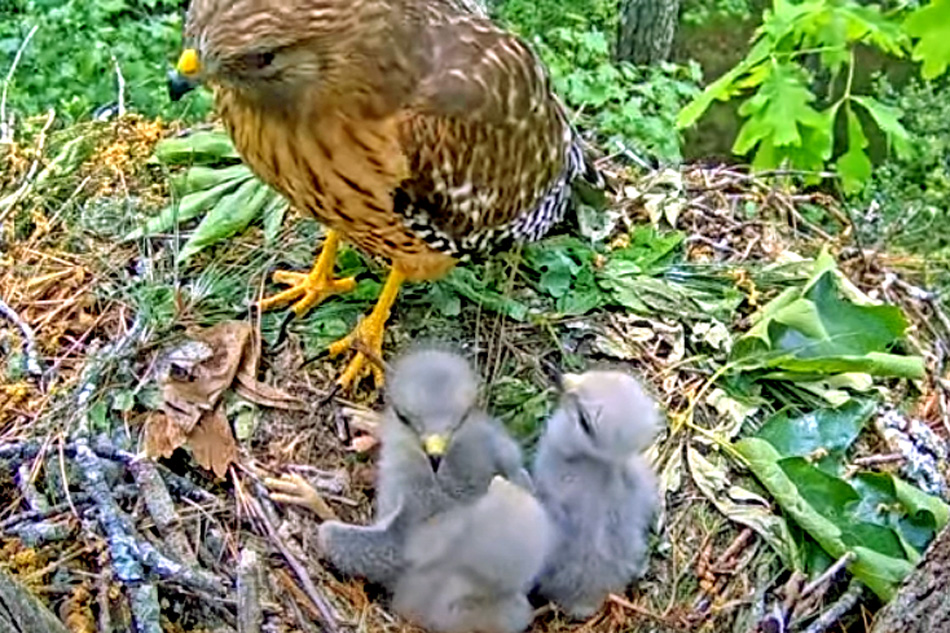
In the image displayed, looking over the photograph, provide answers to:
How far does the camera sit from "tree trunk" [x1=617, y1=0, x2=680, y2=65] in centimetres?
530

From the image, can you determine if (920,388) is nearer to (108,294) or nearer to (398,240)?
(398,240)

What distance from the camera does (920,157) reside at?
542 cm

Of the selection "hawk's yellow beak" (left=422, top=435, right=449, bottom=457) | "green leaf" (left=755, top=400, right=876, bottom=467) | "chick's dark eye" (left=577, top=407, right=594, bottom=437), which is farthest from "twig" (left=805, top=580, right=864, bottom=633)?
"hawk's yellow beak" (left=422, top=435, right=449, bottom=457)

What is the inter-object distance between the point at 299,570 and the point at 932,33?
1759 millimetres

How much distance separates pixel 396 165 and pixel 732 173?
130 centimetres

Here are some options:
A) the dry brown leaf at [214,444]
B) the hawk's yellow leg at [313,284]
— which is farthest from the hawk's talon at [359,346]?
the dry brown leaf at [214,444]

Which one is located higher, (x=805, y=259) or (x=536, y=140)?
(x=536, y=140)

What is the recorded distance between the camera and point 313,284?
3.36m

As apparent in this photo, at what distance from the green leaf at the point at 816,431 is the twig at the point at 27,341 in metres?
1.52

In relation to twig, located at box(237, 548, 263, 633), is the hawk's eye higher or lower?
higher

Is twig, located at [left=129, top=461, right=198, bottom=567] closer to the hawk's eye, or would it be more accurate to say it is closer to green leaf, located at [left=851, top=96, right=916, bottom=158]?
the hawk's eye

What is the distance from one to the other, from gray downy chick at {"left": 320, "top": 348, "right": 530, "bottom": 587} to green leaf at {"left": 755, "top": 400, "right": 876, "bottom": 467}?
25.8 inches

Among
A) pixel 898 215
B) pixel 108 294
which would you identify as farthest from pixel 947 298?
pixel 108 294

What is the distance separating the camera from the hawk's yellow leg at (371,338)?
126 inches
